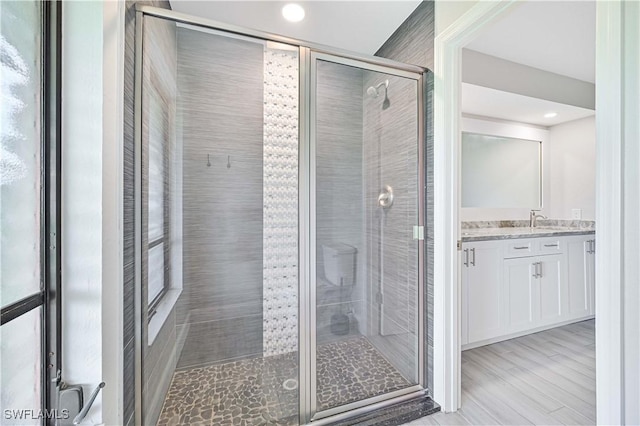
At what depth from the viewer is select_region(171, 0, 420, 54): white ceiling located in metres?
1.67

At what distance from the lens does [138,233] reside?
113 cm

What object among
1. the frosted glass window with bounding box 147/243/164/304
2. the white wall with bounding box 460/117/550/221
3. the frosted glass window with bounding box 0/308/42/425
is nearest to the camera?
the frosted glass window with bounding box 0/308/42/425

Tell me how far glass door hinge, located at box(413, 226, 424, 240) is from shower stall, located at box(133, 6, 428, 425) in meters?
0.01

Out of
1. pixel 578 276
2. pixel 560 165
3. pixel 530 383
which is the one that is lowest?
pixel 530 383

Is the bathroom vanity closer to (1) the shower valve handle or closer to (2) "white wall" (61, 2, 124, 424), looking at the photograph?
(1) the shower valve handle

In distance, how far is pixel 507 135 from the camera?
3.08m

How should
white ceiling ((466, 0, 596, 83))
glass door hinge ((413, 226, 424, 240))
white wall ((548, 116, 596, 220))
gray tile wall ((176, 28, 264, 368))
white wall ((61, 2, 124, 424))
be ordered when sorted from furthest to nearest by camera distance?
white wall ((548, 116, 596, 220))
white ceiling ((466, 0, 596, 83))
glass door hinge ((413, 226, 424, 240))
gray tile wall ((176, 28, 264, 368))
white wall ((61, 2, 124, 424))

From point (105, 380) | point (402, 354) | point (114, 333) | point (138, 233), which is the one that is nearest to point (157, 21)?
point (138, 233)

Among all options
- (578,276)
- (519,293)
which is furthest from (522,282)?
(578,276)

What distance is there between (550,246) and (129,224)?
329 centimetres

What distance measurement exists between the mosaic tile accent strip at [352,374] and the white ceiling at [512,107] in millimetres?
2284

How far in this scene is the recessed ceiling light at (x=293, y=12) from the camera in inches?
66.5

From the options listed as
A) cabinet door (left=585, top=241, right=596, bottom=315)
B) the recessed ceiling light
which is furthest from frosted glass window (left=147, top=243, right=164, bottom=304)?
cabinet door (left=585, top=241, right=596, bottom=315)

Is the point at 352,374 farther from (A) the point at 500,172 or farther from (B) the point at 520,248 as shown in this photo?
(A) the point at 500,172
